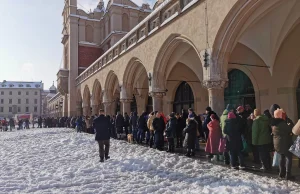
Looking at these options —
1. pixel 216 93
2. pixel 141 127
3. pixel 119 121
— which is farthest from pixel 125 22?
pixel 216 93

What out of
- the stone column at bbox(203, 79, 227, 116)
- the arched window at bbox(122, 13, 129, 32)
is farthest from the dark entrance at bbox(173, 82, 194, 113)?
the arched window at bbox(122, 13, 129, 32)

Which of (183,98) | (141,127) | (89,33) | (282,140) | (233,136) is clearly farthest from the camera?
(89,33)

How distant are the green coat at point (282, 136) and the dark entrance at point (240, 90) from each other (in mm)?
7310

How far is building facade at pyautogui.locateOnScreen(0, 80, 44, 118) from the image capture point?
89.5m

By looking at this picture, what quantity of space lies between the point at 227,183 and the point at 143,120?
672cm

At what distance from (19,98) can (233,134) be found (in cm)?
9548

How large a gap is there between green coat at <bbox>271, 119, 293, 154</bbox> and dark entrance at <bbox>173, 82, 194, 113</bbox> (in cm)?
1140

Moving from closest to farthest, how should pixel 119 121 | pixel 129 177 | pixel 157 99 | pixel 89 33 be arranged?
1. pixel 129 177
2. pixel 157 99
3. pixel 119 121
4. pixel 89 33

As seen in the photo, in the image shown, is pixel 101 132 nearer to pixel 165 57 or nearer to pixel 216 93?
pixel 216 93

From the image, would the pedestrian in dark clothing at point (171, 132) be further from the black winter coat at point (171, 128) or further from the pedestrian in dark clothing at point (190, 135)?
the pedestrian in dark clothing at point (190, 135)

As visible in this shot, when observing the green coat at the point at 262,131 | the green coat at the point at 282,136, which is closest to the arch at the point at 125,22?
the green coat at the point at 262,131

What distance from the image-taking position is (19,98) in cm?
9131

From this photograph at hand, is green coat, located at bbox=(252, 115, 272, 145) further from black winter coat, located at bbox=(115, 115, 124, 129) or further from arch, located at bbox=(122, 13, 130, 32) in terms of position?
arch, located at bbox=(122, 13, 130, 32)

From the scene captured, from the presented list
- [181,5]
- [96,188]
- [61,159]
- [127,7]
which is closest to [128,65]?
[181,5]
